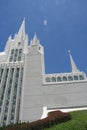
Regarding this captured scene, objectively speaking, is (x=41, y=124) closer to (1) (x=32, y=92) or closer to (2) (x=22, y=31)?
(1) (x=32, y=92)

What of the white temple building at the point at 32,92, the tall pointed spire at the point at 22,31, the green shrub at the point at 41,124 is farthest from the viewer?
the tall pointed spire at the point at 22,31

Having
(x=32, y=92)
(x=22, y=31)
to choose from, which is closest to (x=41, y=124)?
(x=32, y=92)

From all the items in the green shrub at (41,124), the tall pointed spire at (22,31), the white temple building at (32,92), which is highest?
the tall pointed spire at (22,31)

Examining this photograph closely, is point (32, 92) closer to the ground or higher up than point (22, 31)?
closer to the ground

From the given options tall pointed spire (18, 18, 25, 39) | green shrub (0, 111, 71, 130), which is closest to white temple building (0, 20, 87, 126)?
green shrub (0, 111, 71, 130)

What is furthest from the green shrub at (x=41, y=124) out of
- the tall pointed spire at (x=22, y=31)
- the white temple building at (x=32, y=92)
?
the tall pointed spire at (x=22, y=31)

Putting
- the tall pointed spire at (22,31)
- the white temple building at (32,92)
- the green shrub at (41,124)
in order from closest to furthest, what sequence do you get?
the green shrub at (41,124) → the white temple building at (32,92) → the tall pointed spire at (22,31)

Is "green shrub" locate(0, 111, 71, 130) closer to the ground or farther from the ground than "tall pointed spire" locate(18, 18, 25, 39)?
closer to the ground

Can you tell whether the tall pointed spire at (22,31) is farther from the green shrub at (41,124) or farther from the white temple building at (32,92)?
A: the green shrub at (41,124)

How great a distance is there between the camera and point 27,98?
1224 inches

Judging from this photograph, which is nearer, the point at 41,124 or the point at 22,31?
the point at 41,124

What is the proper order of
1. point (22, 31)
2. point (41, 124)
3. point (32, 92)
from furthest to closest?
point (22, 31), point (32, 92), point (41, 124)

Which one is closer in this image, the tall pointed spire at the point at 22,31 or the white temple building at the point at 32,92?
the white temple building at the point at 32,92

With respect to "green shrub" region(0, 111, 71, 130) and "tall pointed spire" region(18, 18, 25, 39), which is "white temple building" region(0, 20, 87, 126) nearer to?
"green shrub" region(0, 111, 71, 130)
